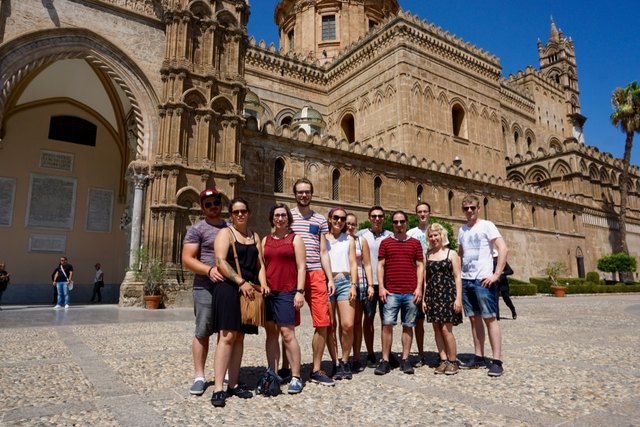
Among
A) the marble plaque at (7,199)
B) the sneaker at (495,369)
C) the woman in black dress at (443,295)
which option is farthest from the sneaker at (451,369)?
the marble plaque at (7,199)

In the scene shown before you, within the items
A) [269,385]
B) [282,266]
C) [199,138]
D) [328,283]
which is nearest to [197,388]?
[269,385]

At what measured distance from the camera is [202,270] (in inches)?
143

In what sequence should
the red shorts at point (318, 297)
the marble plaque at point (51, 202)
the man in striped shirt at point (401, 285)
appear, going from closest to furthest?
the red shorts at point (318, 297)
the man in striped shirt at point (401, 285)
the marble plaque at point (51, 202)

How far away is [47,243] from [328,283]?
15098mm

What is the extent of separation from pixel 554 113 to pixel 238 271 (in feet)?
161

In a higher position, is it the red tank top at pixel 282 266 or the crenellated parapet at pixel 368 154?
the crenellated parapet at pixel 368 154

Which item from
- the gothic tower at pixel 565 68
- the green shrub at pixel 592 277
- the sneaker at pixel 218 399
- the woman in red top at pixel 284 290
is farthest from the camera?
the gothic tower at pixel 565 68

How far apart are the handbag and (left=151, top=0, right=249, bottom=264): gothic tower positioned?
10012 mm

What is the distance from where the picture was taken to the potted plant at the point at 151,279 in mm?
12078

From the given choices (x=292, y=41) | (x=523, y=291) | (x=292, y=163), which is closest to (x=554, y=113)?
(x=292, y=41)

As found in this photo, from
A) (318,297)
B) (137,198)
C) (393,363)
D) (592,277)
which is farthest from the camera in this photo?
(592,277)

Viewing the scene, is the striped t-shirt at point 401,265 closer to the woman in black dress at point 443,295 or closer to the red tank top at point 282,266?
the woman in black dress at point 443,295

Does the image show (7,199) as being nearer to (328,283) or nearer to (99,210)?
(99,210)

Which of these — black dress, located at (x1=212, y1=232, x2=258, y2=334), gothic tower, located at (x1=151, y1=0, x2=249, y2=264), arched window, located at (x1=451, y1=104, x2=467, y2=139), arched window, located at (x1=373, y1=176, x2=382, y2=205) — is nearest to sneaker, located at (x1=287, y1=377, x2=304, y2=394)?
black dress, located at (x1=212, y1=232, x2=258, y2=334)
